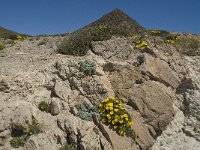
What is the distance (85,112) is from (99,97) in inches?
36.0

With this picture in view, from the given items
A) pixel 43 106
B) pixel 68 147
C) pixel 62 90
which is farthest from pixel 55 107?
pixel 68 147

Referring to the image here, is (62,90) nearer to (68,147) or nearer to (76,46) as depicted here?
(68,147)

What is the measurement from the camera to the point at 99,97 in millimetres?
13875

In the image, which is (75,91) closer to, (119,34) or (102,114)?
(102,114)

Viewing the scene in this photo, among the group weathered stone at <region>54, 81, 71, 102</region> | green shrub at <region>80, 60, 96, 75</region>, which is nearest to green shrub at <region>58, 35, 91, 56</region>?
green shrub at <region>80, 60, 96, 75</region>

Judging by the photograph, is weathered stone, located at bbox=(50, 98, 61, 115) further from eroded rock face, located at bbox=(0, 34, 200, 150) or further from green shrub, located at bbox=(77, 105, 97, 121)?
green shrub, located at bbox=(77, 105, 97, 121)

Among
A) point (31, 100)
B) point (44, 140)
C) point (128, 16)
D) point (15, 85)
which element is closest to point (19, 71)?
point (15, 85)

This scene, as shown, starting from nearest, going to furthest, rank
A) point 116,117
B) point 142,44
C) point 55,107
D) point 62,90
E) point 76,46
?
point 116,117
point 55,107
point 62,90
point 142,44
point 76,46

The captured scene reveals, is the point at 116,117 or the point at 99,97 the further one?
the point at 99,97

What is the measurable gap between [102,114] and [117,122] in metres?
0.66

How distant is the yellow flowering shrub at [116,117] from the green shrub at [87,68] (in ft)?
5.34

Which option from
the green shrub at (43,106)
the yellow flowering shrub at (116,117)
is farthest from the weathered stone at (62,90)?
the yellow flowering shrub at (116,117)

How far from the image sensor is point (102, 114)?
1320 cm

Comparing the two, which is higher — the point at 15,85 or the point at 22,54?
the point at 22,54
